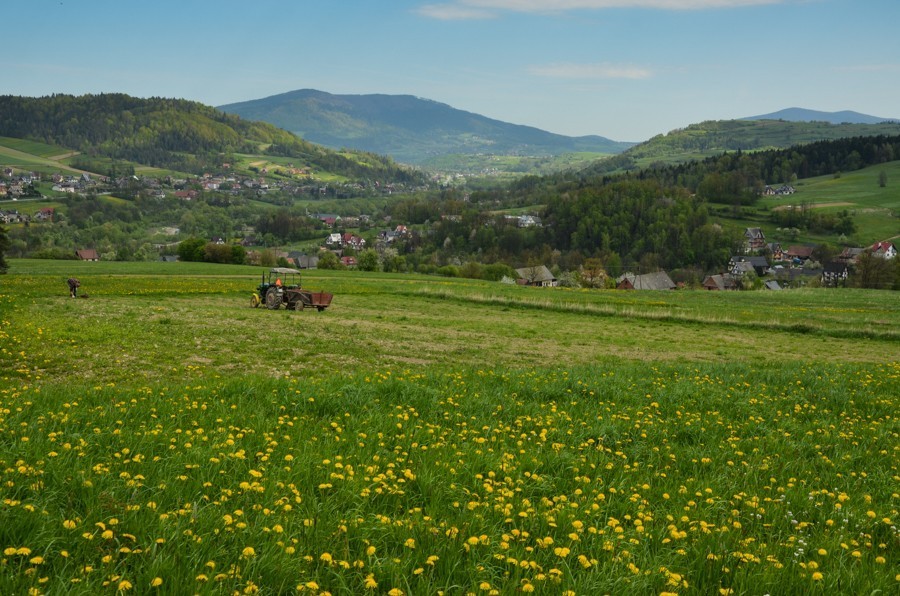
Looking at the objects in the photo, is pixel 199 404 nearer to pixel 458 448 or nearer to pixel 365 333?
pixel 458 448

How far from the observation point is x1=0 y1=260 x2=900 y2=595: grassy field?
186 inches

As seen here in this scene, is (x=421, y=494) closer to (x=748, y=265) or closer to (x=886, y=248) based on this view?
(x=748, y=265)

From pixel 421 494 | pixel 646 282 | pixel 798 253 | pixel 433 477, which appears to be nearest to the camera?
pixel 421 494

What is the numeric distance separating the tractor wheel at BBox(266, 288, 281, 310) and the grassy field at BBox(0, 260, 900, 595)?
51.3ft

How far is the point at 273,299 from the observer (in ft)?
110

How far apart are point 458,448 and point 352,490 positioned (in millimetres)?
2438

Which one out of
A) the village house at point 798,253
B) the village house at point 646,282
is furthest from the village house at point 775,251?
the village house at point 646,282

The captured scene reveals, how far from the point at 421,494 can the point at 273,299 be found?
95.1 ft

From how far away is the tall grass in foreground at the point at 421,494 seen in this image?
4668mm

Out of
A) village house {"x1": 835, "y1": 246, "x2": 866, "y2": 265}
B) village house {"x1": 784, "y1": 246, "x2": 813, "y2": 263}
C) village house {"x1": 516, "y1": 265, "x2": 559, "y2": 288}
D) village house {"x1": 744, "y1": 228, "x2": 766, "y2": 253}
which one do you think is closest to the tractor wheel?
village house {"x1": 516, "y1": 265, "x2": 559, "y2": 288}

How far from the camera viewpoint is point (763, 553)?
5719 millimetres

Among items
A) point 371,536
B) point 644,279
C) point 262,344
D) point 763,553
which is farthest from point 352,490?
point 644,279

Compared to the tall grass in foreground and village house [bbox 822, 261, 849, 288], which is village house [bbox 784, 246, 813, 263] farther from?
the tall grass in foreground

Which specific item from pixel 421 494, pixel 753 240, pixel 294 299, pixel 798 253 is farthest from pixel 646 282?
pixel 421 494
